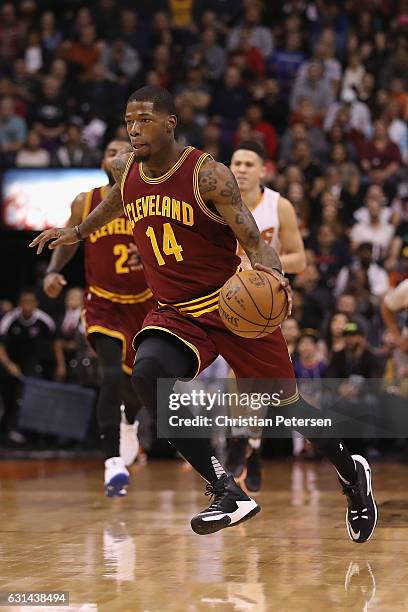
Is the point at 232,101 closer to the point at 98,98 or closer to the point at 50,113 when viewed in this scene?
the point at 98,98

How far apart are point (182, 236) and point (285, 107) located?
10.1 metres

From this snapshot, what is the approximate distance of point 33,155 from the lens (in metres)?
13.9

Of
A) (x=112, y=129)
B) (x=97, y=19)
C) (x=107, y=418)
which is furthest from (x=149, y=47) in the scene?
(x=107, y=418)

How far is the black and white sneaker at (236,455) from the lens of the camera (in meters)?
7.87

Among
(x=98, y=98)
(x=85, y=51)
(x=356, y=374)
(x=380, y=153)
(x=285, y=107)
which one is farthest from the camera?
(x=85, y=51)

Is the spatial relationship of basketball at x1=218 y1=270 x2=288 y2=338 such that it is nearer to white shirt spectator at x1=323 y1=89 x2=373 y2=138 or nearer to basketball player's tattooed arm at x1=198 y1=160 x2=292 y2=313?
basketball player's tattooed arm at x1=198 y1=160 x2=292 y2=313

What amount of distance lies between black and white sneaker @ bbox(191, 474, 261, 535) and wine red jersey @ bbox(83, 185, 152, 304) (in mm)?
2411

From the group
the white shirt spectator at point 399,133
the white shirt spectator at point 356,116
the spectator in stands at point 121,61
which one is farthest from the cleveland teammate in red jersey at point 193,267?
the spectator in stands at point 121,61

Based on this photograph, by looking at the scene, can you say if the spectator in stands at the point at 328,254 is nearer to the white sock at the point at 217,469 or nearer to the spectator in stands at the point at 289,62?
the spectator in stands at the point at 289,62

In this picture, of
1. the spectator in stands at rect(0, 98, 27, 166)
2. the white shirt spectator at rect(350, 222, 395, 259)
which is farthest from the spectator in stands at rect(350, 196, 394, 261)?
the spectator in stands at rect(0, 98, 27, 166)

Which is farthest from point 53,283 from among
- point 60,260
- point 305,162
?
point 305,162

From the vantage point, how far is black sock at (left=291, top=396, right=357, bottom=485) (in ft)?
17.3

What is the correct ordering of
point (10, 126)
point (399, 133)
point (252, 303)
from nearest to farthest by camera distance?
point (252, 303)
point (399, 133)
point (10, 126)

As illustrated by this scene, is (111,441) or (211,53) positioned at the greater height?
(211,53)
